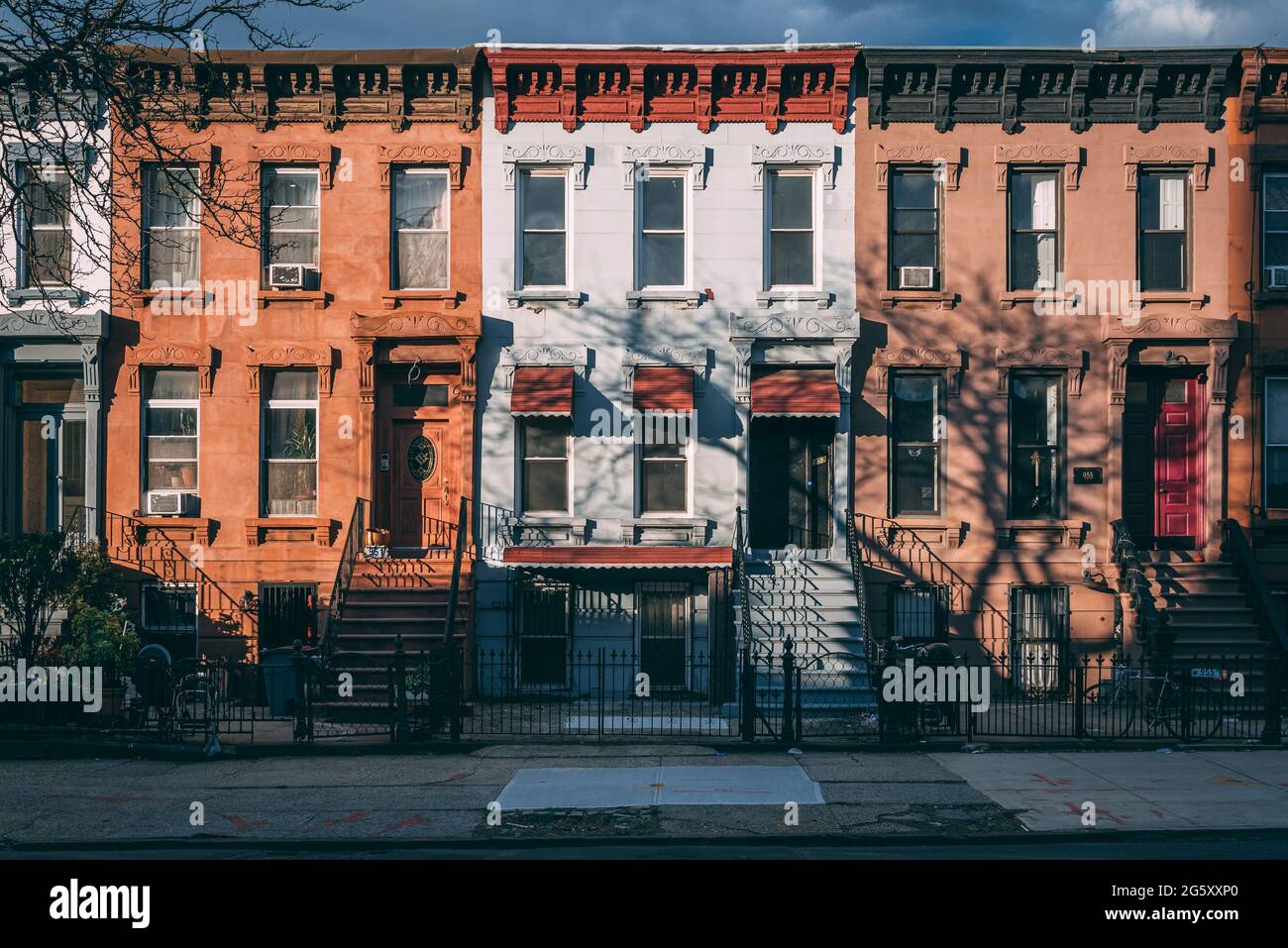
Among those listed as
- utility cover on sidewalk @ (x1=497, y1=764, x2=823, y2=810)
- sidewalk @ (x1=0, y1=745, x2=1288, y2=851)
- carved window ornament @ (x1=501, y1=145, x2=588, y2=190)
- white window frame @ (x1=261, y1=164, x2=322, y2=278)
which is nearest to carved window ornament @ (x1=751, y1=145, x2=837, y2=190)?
carved window ornament @ (x1=501, y1=145, x2=588, y2=190)

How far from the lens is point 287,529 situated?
1884 centimetres

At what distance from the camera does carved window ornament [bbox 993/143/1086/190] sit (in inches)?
744

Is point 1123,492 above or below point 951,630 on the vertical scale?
above

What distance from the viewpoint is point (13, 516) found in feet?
62.7

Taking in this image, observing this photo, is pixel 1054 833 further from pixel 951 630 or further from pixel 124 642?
pixel 124 642

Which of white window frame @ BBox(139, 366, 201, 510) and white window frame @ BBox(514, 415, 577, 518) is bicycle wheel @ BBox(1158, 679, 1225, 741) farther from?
white window frame @ BBox(139, 366, 201, 510)

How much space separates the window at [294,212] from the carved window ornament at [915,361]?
30.4 ft

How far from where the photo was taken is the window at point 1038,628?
18.4 meters

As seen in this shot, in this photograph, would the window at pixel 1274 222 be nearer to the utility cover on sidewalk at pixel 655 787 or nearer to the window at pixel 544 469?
the window at pixel 544 469

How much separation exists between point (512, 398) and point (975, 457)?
7.45 meters

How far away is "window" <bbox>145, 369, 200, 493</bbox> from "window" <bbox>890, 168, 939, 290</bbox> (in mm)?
11557

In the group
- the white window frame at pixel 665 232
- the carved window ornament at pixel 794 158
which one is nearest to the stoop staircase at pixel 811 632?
the white window frame at pixel 665 232
